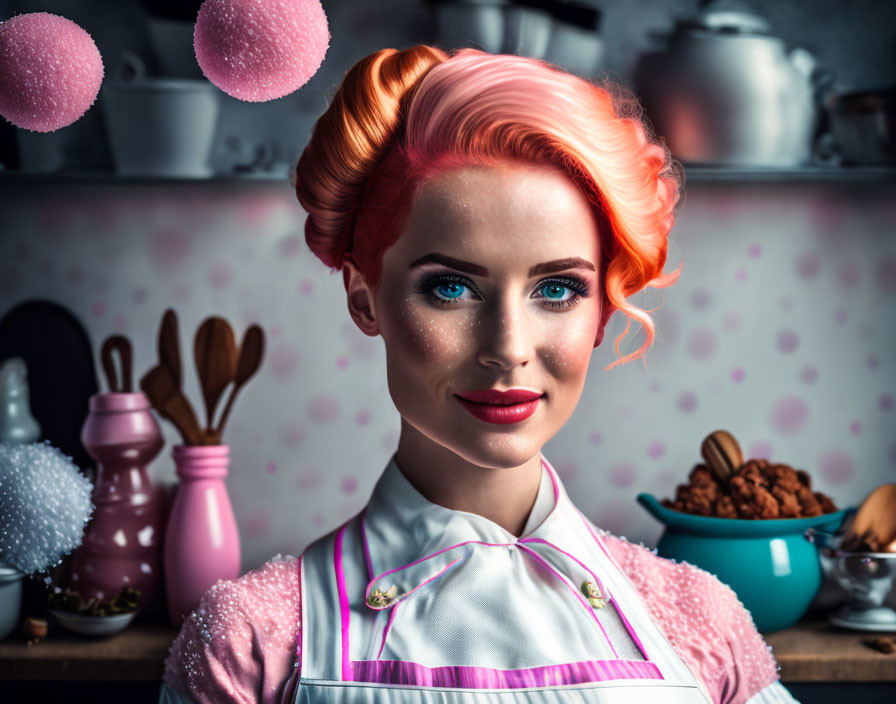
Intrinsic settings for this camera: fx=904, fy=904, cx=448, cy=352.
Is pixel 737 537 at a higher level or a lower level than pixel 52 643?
higher

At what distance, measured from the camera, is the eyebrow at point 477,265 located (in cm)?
74

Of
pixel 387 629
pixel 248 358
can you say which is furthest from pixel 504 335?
pixel 248 358

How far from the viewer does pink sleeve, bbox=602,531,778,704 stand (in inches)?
33.0

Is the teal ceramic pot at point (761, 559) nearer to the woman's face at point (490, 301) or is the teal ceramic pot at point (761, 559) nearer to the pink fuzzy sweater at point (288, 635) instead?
the pink fuzzy sweater at point (288, 635)

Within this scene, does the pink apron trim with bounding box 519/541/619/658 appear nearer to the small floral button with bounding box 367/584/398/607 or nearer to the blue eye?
the small floral button with bounding box 367/584/398/607

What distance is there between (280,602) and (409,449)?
7.0 inches

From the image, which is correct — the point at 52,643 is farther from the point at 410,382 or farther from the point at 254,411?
the point at 410,382

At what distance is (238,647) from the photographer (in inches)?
30.2

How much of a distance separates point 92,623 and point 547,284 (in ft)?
2.49

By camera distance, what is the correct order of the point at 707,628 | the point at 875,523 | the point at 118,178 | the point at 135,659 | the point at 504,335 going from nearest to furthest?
the point at 504,335 < the point at 707,628 < the point at 135,659 < the point at 875,523 < the point at 118,178

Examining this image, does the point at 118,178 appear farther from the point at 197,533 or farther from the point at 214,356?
the point at 197,533

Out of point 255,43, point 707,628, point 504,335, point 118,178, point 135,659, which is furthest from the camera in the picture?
point 118,178

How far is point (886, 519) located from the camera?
1.21 metres

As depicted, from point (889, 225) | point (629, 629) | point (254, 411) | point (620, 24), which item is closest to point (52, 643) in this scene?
point (254, 411)
